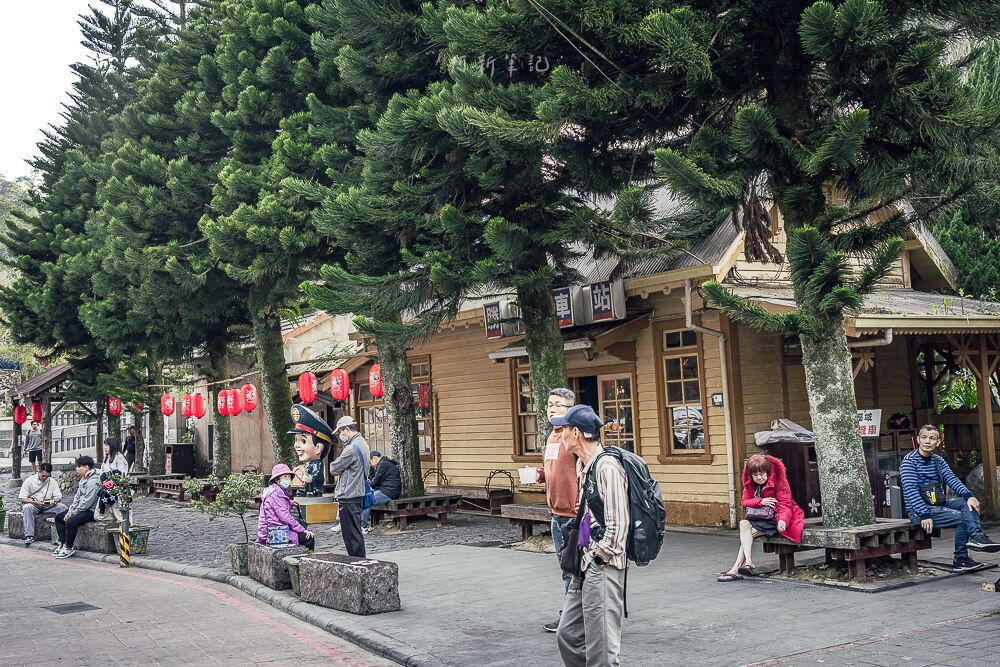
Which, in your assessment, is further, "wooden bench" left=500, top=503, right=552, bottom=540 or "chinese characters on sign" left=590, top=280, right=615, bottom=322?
"chinese characters on sign" left=590, top=280, right=615, bottom=322

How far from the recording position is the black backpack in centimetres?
556

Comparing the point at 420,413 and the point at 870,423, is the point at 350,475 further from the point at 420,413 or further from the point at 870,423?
the point at 420,413

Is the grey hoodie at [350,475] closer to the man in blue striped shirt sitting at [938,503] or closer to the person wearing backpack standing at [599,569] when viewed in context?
the person wearing backpack standing at [599,569]

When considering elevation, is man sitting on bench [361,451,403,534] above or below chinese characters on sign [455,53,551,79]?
below

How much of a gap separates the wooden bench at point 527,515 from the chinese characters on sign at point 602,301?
3.38 m

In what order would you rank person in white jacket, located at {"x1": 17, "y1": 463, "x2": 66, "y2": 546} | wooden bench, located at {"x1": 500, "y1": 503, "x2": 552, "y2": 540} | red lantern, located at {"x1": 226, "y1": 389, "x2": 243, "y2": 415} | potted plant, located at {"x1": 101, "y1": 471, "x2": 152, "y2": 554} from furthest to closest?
red lantern, located at {"x1": 226, "y1": 389, "x2": 243, "y2": 415} < person in white jacket, located at {"x1": 17, "y1": 463, "x2": 66, "y2": 546} < potted plant, located at {"x1": 101, "y1": 471, "x2": 152, "y2": 554} < wooden bench, located at {"x1": 500, "y1": 503, "x2": 552, "y2": 540}

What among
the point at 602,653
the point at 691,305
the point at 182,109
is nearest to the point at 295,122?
the point at 182,109

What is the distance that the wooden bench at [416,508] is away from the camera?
51.6 ft

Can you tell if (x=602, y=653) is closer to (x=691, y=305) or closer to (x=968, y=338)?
(x=691, y=305)

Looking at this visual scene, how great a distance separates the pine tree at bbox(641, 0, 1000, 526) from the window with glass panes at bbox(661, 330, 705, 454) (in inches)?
181

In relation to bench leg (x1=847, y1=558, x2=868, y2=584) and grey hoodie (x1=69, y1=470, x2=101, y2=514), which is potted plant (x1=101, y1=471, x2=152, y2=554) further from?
bench leg (x1=847, y1=558, x2=868, y2=584)

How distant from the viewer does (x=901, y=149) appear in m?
9.55

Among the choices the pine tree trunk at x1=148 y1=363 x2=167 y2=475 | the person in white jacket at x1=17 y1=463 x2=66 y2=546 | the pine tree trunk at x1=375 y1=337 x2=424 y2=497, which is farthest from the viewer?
the pine tree trunk at x1=148 y1=363 x2=167 y2=475

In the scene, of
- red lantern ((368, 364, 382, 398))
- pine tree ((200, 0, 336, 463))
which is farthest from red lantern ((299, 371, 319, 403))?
pine tree ((200, 0, 336, 463))
